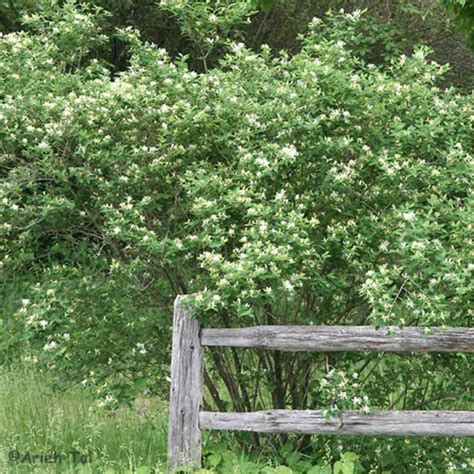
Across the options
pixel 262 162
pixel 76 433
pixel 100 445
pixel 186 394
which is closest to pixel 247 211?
pixel 262 162

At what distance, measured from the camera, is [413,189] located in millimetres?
5352

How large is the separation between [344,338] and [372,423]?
0.46m

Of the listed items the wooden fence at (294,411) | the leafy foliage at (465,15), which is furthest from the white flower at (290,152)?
the leafy foliage at (465,15)

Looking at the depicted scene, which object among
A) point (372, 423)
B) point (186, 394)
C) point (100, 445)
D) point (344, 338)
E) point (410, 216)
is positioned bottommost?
point (100, 445)

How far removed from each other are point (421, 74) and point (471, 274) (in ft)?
5.41

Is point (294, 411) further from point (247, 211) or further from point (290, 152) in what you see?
point (290, 152)

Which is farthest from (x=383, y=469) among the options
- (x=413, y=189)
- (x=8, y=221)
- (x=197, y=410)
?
(x=8, y=221)

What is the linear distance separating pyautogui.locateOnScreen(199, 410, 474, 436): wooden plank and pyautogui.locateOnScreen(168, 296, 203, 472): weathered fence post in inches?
13.0

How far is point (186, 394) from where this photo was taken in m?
5.19

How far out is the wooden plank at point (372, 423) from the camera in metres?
4.93

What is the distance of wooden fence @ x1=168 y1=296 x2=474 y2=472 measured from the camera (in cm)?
491

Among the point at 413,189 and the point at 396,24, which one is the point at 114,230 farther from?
the point at 396,24

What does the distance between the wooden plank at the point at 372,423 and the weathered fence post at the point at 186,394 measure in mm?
329

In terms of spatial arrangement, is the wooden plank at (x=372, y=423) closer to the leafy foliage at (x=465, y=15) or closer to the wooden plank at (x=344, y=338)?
the wooden plank at (x=344, y=338)
